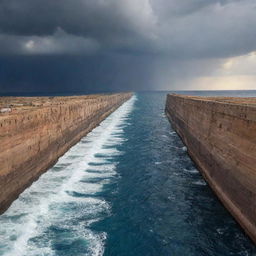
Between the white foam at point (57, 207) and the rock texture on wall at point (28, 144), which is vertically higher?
the rock texture on wall at point (28, 144)

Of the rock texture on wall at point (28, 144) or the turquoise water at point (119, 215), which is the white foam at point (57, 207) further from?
the rock texture on wall at point (28, 144)

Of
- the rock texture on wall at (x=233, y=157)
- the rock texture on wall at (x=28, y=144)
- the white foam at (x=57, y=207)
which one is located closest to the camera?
the white foam at (x=57, y=207)

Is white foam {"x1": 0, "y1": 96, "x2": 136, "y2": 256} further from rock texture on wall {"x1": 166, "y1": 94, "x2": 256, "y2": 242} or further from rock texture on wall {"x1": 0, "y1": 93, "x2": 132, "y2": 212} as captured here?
rock texture on wall {"x1": 166, "y1": 94, "x2": 256, "y2": 242}

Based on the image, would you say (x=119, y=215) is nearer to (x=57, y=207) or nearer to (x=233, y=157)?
(x=57, y=207)

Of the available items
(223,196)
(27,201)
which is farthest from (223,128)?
(27,201)

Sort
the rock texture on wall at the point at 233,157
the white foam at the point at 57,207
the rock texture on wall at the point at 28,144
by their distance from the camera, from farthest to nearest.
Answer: the rock texture on wall at the point at 28,144 → the rock texture on wall at the point at 233,157 → the white foam at the point at 57,207

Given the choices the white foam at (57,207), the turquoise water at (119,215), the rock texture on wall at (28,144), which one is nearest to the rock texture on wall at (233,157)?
the turquoise water at (119,215)

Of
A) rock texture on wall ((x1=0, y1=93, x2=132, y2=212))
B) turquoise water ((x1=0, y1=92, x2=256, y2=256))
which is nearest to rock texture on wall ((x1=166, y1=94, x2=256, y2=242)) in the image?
turquoise water ((x1=0, y1=92, x2=256, y2=256))

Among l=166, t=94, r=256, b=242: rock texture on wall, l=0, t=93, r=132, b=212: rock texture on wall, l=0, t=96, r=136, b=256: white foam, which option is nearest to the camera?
l=0, t=96, r=136, b=256: white foam

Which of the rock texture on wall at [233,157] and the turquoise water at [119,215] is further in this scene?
the rock texture on wall at [233,157]
